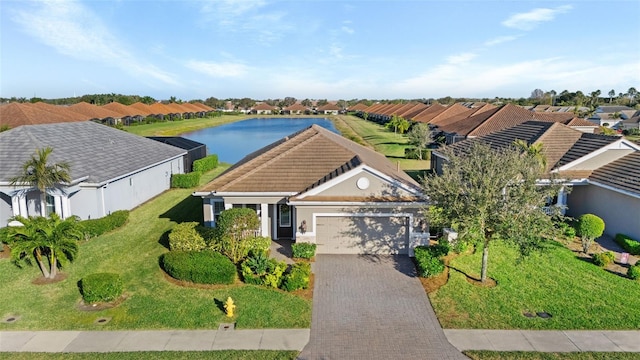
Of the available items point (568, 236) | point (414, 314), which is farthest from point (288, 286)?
point (568, 236)

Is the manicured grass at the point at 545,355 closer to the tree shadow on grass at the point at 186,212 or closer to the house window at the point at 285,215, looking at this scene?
the house window at the point at 285,215

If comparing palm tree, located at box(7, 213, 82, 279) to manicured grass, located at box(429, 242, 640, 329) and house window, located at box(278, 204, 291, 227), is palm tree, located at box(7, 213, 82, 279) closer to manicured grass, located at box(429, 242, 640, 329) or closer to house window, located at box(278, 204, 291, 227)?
house window, located at box(278, 204, 291, 227)

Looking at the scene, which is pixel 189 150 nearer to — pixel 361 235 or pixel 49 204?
pixel 49 204

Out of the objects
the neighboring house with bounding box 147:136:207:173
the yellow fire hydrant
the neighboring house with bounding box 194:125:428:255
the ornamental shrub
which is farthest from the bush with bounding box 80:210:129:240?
the ornamental shrub

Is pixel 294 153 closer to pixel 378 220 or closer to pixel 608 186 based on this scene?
pixel 378 220

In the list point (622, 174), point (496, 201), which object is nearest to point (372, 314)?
point (496, 201)

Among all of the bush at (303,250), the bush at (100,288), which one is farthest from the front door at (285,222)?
the bush at (100,288)
